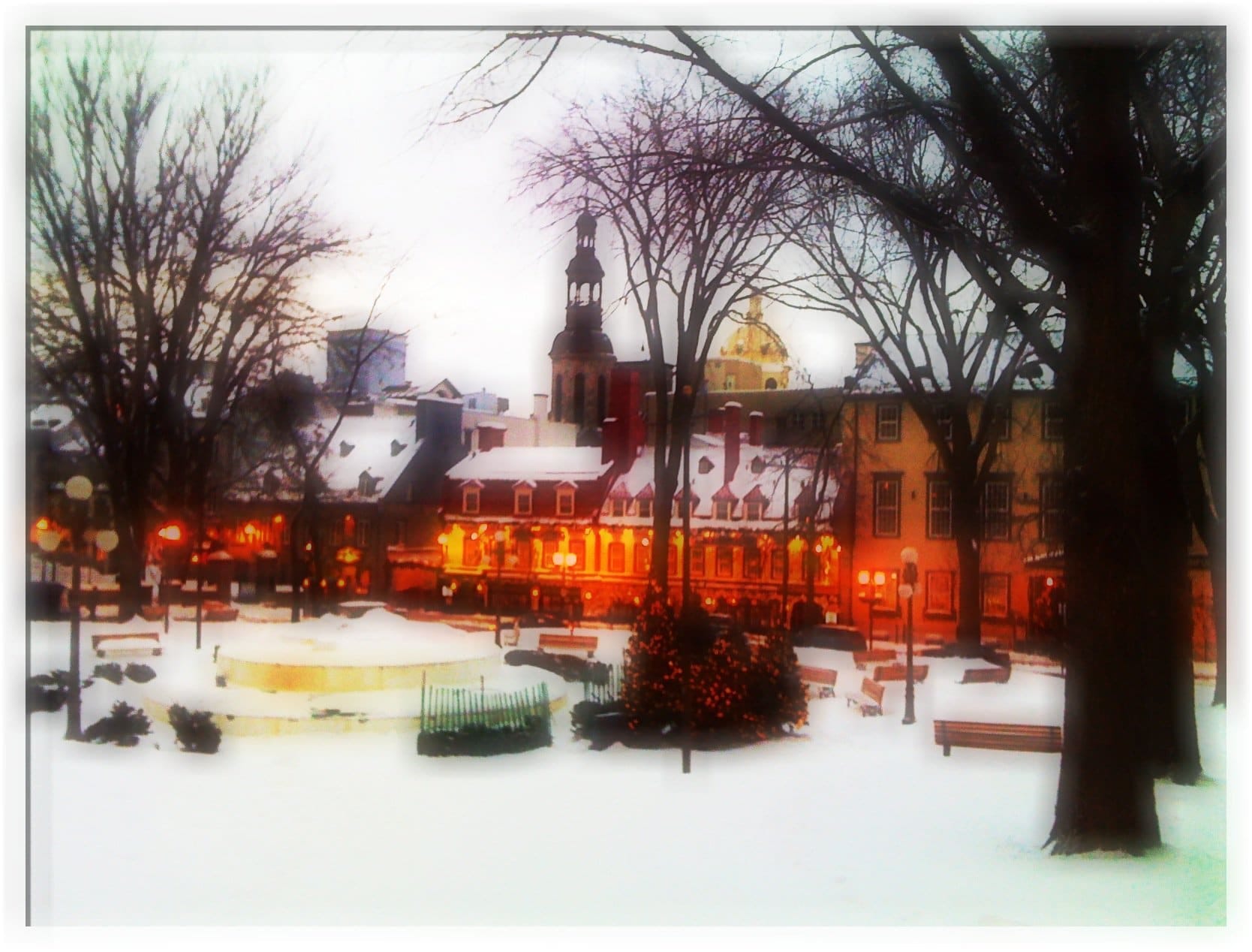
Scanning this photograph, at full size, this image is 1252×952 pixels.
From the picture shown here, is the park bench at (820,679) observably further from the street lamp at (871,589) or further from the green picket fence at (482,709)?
the green picket fence at (482,709)

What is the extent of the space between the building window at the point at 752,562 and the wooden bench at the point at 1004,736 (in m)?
1.76

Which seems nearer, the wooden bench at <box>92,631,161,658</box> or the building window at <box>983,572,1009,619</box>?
the wooden bench at <box>92,631,161,658</box>

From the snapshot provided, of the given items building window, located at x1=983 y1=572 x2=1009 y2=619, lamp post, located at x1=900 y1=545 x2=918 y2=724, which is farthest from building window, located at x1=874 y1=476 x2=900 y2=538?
building window, located at x1=983 y1=572 x2=1009 y2=619

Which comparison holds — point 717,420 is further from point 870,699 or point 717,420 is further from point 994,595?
point 994,595

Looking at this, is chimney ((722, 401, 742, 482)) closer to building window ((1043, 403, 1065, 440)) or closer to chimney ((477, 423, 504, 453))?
chimney ((477, 423, 504, 453))

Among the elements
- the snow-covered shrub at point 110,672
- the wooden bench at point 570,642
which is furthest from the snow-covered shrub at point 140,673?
the wooden bench at point 570,642

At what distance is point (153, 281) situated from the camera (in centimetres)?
741

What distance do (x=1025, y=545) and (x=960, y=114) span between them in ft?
10.5

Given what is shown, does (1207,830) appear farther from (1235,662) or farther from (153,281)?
(153,281)

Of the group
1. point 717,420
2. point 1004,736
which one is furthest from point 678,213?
point 1004,736

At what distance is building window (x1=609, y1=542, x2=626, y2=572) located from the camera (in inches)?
297

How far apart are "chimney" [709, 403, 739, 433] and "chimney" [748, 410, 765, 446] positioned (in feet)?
0.68

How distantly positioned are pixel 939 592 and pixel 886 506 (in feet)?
2.53

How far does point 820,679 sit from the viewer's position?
7.24 m
